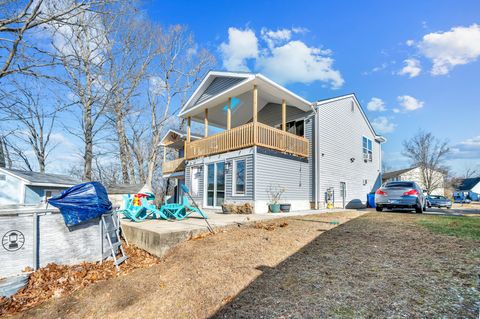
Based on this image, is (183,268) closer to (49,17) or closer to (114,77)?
(49,17)

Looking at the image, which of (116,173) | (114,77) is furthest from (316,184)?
(116,173)

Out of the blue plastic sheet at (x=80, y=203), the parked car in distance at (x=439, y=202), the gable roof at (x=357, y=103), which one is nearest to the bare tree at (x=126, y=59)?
the blue plastic sheet at (x=80, y=203)

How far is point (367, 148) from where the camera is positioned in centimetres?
1800

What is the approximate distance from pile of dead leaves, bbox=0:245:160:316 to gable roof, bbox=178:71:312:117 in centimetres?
850

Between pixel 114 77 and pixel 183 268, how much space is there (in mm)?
16105

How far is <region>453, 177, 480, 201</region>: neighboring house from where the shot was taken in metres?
45.2

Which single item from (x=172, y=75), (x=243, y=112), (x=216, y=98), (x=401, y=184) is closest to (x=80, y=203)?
(x=216, y=98)

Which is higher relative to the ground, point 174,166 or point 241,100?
point 241,100

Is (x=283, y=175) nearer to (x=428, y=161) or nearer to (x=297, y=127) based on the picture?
(x=297, y=127)

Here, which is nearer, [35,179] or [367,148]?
[35,179]

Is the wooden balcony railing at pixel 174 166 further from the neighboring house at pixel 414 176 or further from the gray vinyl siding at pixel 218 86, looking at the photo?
the neighboring house at pixel 414 176

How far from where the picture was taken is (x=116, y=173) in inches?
1097

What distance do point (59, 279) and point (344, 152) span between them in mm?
14785

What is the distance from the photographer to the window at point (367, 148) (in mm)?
17672
